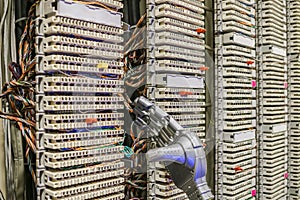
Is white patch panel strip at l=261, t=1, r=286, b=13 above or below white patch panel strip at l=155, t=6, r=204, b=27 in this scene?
above

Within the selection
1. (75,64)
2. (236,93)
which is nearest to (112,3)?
(75,64)

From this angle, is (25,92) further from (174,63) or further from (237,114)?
(237,114)

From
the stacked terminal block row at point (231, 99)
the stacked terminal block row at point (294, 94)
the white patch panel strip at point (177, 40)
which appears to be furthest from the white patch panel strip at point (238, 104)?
the stacked terminal block row at point (294, 94)

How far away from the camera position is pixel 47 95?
1.27 metres

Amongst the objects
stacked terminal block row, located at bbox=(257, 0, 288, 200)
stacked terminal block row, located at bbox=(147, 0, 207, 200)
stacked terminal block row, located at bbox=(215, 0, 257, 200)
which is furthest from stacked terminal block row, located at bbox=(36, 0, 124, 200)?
stacked terminal block row, located at bbox=(257, 0, 288, 200)

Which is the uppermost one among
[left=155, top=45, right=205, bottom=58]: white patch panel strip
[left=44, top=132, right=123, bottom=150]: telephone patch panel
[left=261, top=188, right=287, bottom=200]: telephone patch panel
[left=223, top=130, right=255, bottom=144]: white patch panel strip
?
[left=155, top=45, right=205, bottom=58]: white patch panel strip

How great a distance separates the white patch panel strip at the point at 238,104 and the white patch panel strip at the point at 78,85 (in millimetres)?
861

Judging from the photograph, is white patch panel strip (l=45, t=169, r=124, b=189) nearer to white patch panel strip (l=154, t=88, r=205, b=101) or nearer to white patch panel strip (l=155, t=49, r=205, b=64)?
white patch panel strip (l=154, t=88, r=205, b=101)

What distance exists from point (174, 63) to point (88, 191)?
76 centimetres

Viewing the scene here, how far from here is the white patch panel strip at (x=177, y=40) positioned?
168cm

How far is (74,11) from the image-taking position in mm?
1282

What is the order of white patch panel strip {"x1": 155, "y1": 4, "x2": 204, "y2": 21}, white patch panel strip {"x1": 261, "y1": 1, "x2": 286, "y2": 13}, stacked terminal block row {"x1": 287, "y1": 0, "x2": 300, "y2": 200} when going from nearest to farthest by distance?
white patch panel strip {"x1": 155, "y1": 4, "x2": 204, "y2": 21} < white patch panel strip {"x1": 261, "y1": 1, "x2": 286, "y2": 13} < stacked terminal block row {"x1": 287, "y1": 0, "x2": 300, "y2": 200}

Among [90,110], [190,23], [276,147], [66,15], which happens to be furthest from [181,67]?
[276,147]

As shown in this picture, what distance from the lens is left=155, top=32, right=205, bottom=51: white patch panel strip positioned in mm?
1677
